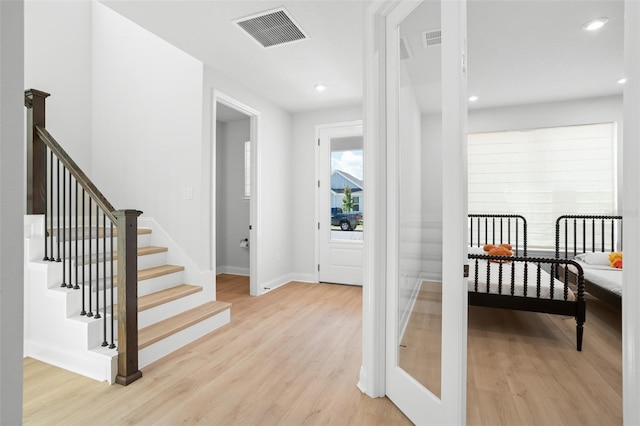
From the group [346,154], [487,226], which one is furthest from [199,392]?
[487,226]

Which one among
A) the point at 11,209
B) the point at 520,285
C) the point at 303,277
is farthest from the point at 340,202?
the point at 11,209

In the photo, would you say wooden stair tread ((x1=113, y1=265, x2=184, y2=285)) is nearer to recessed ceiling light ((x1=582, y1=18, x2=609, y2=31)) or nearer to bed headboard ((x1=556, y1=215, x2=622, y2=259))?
recessed ceiling light ((x1=582, y1=18, x2=609, y2=31))

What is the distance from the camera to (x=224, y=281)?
5277 millimetres

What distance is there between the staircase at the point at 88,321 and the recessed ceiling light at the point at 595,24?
4.03 meters

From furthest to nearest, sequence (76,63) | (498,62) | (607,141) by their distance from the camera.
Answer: (607,141) → (76,63) → (498,62)

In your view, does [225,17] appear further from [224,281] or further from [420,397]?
[224,281]

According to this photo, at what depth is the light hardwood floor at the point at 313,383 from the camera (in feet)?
6.10

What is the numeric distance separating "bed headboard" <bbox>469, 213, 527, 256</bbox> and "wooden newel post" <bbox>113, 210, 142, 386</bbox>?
14.1ft

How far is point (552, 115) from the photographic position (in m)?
4.75

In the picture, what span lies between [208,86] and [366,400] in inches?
130

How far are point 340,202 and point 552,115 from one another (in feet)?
10.7

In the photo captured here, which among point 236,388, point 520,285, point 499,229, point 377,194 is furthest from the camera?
point 499,229

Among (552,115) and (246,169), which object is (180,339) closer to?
(246,169)

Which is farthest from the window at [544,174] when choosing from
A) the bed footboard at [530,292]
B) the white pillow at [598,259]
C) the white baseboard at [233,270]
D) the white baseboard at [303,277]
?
the white baseboard at [233,270]
